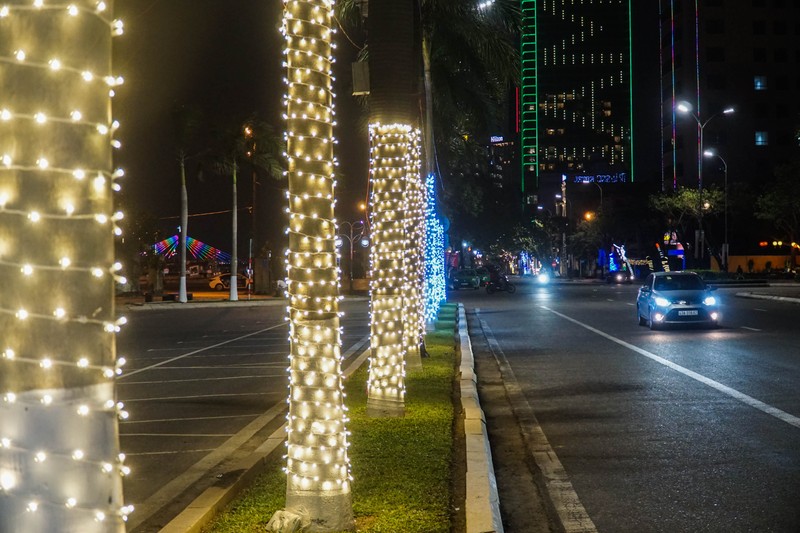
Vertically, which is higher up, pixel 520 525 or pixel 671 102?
pixel 671 102

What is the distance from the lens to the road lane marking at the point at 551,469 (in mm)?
6973

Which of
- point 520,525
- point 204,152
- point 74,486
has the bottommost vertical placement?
point 520,525

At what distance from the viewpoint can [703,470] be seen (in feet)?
27.9

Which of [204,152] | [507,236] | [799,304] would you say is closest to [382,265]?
[799,304]

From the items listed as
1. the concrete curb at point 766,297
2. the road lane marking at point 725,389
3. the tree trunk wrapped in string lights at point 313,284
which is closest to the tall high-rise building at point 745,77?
the concrete curb at point 766,297

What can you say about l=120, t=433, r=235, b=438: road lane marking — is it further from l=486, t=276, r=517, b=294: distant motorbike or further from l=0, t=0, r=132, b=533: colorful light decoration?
l=486, t=276, r=517, b=294: distant motorbike

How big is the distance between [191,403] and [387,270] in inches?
148

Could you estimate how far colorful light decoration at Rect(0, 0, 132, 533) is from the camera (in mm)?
3295

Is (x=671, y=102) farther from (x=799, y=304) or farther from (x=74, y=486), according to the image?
(x=74, y=486)

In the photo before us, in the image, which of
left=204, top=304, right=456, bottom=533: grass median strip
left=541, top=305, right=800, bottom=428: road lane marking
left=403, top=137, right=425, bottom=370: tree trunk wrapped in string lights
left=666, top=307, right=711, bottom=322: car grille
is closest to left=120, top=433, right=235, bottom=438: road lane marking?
left=204, top=304, right=456, bottom=533: grass median strip

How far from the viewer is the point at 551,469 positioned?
886 cm

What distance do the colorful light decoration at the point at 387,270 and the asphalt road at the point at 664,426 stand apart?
55.6 inches

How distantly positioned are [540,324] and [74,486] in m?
27.3

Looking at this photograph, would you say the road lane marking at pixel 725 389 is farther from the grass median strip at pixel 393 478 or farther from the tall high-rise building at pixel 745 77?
the tall high-rise building at pixel 745 77
